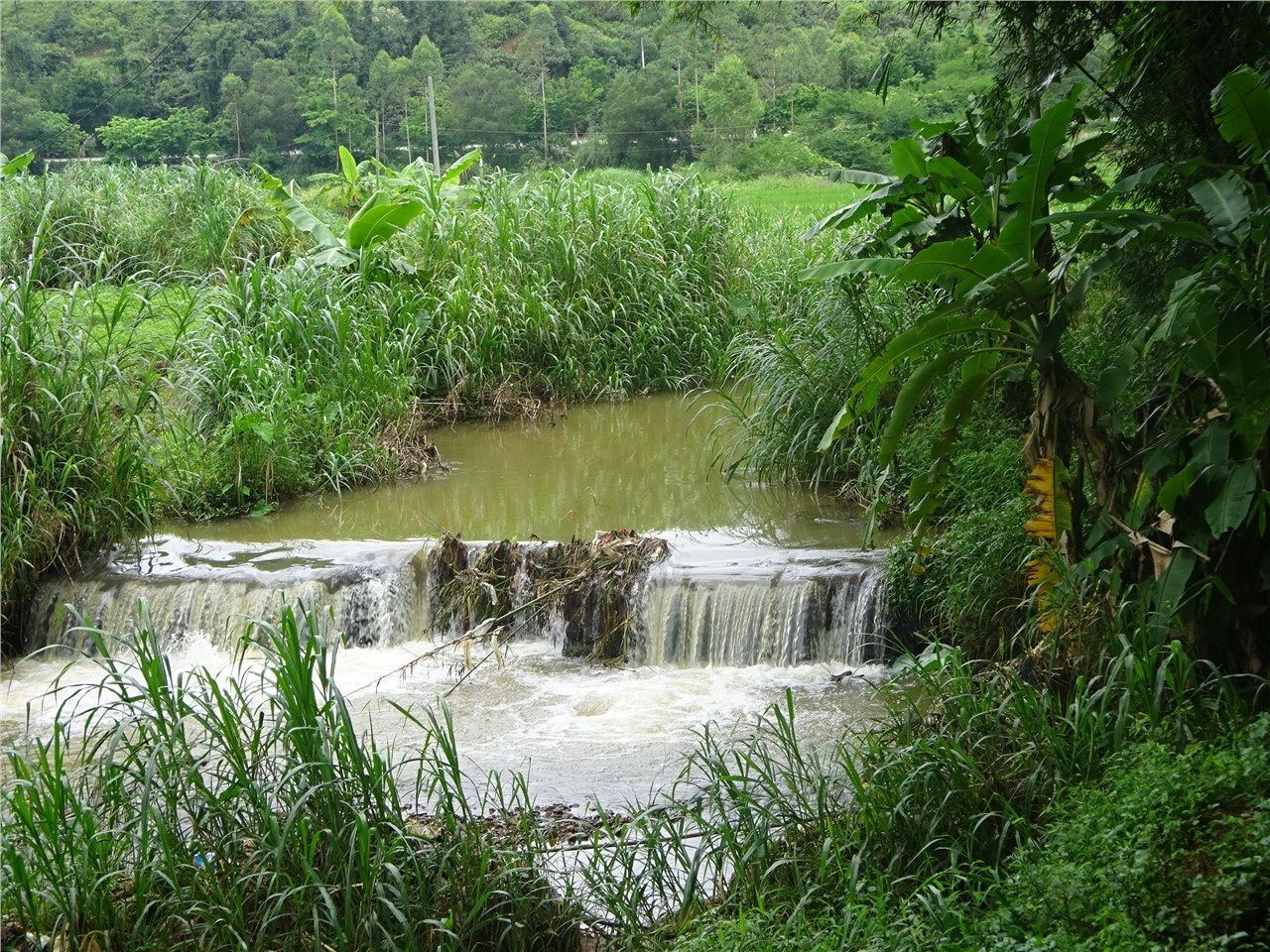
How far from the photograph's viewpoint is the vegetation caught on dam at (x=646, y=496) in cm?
356

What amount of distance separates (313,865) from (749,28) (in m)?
15.1

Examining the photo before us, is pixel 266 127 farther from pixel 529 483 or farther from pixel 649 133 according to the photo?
pixel 529 483

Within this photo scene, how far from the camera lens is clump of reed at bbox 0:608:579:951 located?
11.4 ft

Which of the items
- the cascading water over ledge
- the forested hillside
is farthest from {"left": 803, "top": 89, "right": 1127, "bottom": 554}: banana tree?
the forested hillside

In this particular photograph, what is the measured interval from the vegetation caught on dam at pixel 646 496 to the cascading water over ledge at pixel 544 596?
3cm

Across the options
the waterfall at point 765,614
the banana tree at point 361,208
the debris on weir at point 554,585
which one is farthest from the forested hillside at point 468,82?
the debris on weir at point 554,585

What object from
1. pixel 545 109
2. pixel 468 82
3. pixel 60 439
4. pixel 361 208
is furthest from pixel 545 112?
pixel 60 439

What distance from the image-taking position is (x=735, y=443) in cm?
891

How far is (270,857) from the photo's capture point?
12.0 feet

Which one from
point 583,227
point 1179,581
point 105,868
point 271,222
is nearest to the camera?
point 105,868

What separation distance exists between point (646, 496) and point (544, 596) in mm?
1974

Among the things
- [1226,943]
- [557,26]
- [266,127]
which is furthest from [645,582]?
[557,26]

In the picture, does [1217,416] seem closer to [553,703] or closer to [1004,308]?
[1004,308]

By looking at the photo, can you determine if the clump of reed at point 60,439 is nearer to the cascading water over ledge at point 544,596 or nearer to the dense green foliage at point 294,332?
the dense green foliage at point 294,332
